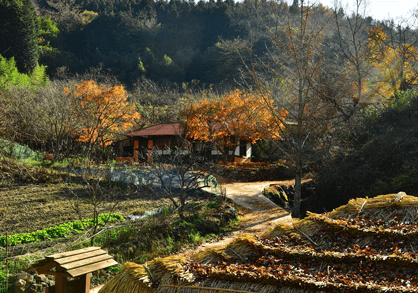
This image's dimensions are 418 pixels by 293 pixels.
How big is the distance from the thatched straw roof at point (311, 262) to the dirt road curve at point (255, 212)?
5.21 m

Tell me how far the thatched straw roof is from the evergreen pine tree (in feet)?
129

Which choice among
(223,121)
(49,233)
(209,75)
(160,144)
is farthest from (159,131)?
(209,75)

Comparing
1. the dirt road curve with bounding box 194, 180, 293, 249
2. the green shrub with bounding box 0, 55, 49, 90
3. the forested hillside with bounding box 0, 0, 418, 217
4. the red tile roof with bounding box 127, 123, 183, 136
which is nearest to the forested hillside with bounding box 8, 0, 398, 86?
the forested hillside with bounding box 0, 0, 418, 217

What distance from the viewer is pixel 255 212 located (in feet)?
36.2

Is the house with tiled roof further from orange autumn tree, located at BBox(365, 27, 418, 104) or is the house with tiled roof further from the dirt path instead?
orange autumn tree, located at BBox(365, 27, 418, 104)

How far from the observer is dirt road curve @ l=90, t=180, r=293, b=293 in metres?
8.99

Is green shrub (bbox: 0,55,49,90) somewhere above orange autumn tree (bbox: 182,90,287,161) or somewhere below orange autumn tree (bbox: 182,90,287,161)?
above

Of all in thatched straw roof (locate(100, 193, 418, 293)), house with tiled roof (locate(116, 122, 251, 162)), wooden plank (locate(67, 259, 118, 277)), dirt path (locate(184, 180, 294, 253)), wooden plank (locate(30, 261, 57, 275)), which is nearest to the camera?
thatched straw roof (locate(100, 193, 418, 293))

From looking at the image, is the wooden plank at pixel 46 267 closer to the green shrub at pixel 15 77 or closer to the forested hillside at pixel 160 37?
the green shrub at pixel 15 77

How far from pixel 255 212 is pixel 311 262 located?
9.00 meters

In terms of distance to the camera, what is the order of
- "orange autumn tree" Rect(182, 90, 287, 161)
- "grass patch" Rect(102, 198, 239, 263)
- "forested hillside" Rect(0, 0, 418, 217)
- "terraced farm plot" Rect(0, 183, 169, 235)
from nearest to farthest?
"grass patch" Rect(102, 198, 239, 263)
"terraced farm plot" Rect(0, 183, 169, 235)
"forested hillside" Rect(0, 0, 418, 217)
"orange autumn tree" Rect(182, 90, 287, 161)

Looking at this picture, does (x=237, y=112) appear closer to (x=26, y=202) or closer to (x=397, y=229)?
(x=26, y=202)

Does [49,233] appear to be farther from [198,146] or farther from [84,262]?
[198,146]

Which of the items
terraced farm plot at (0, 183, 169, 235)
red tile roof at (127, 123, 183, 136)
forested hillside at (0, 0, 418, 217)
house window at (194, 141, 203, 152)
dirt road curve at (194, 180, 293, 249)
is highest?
forested hillside at (0, 0, 418, 217)
